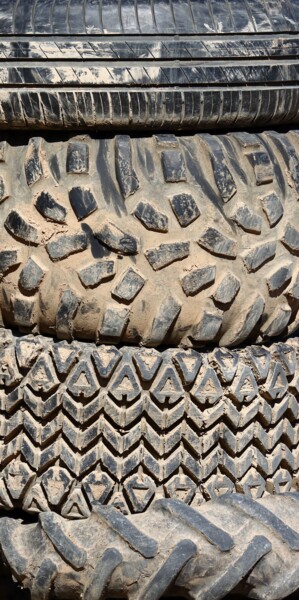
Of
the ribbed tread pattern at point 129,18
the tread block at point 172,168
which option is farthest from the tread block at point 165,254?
the ribbed tread pattern at point 129,18

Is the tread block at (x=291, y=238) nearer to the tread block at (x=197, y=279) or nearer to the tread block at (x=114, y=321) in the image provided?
the tread block at (x=197, y=279)

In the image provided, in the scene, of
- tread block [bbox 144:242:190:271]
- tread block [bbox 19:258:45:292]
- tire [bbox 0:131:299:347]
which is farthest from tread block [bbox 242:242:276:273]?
tread block [bbox 19:258:45:292]

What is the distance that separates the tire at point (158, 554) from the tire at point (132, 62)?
0.62 meters

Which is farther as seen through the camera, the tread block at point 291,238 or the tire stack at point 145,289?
the tread block at point 291,238

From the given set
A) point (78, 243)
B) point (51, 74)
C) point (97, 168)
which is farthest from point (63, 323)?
point (51, 74)

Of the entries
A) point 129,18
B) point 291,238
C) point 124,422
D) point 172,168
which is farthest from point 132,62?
point 124,422

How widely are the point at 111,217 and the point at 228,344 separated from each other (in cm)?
30

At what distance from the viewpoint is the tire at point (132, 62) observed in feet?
5.23

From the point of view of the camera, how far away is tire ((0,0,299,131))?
159 centimetres

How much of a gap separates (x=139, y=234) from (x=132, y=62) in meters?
0.26

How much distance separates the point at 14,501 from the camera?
1778 mm

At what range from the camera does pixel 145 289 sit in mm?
1670

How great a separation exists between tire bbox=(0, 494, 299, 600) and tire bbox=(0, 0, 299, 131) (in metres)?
0.62

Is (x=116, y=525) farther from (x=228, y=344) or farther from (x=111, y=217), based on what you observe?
(x=111, y=217)
